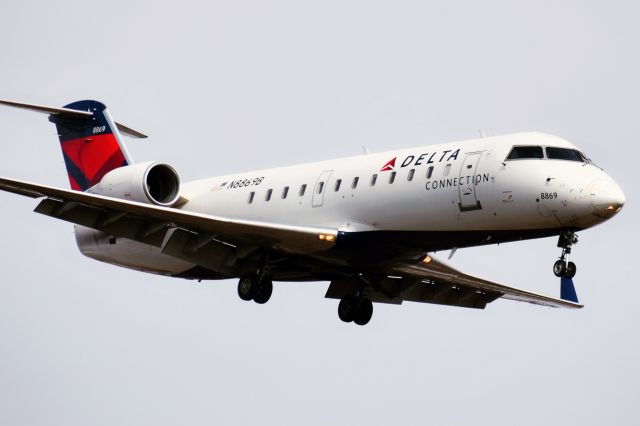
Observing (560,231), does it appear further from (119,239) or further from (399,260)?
(119,239)

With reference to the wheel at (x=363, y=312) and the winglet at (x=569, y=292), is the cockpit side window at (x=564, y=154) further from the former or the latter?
the wheel at (x=363, y=312)

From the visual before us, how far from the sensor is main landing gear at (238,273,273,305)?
28406mm

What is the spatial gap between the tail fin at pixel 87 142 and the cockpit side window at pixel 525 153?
33.6 feet

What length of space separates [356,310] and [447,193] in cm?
548

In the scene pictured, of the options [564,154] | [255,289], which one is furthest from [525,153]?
[255,289]

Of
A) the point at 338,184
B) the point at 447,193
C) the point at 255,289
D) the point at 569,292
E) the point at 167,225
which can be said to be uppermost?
the point at 569,292

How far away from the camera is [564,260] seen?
25.3 m

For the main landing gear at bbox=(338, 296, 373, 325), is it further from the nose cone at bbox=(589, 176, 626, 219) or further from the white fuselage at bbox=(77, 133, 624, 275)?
the nose cone at bbox=(589, 176, 626, 219)

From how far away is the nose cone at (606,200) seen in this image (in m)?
24.6

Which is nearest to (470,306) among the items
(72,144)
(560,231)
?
(560,231)

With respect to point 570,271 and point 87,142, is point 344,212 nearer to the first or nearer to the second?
point 570,271

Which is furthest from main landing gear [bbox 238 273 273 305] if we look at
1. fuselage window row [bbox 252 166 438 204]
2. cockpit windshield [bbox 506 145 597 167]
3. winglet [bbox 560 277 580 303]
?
winglet [bbox 560 277 580 303]

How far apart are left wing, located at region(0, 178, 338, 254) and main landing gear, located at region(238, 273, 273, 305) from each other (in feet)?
2.31

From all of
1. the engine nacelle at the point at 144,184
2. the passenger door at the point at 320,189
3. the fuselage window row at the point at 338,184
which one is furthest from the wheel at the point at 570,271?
the engine nacelle at the point at 144,184
